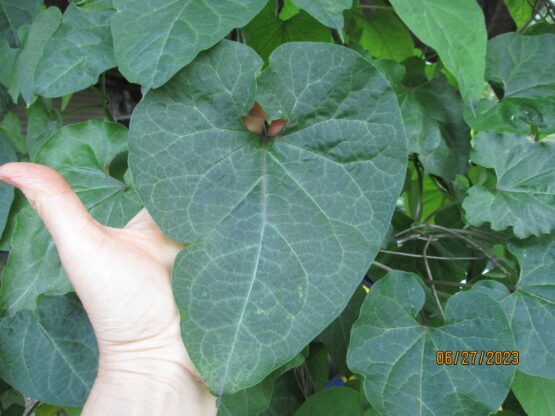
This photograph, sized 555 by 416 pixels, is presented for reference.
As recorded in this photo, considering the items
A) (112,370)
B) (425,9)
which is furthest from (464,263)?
(112,370)

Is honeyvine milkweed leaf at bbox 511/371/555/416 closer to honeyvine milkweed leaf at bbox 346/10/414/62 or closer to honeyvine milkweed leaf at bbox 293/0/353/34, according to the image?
honeyvine milkweed leaf at bbox 293/0/353/34

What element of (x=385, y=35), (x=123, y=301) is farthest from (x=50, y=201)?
(x=385, y=35)

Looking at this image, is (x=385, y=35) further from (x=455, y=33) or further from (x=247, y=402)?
(x=247, y=402)

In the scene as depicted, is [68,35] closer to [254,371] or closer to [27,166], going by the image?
[27,166]

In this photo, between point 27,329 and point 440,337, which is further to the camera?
point 27,329

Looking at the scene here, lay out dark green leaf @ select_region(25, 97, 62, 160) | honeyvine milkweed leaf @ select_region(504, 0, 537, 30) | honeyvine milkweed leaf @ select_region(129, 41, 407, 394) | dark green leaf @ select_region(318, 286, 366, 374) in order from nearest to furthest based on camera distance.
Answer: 1. honeyvine milkweed leaf @ select_region(129, 41, 407, 394)
2. dark green leaf @ select_region(318, 286, 366, 374)
3. dark green leaf @ select_region(25, 97, 62, 160)
4. honeyvine milkweed leaf @ select_region(504, 0, 537, 30)

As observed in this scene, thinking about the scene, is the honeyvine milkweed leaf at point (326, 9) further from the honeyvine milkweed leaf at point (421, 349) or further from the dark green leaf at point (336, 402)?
the dark green leaf at point (336, 402)
